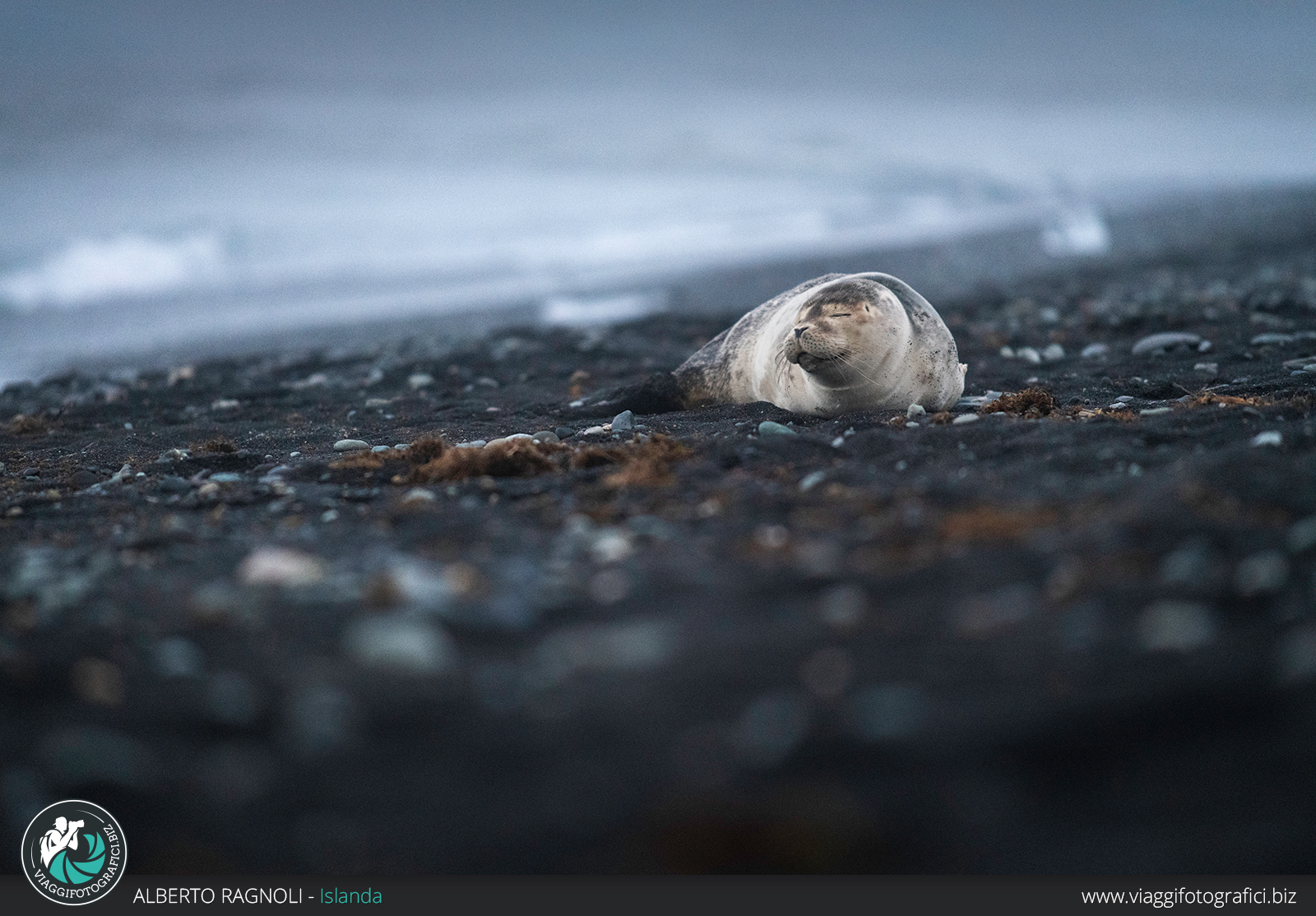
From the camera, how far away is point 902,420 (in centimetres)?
536

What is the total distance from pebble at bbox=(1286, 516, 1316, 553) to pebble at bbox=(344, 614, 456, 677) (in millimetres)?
2327

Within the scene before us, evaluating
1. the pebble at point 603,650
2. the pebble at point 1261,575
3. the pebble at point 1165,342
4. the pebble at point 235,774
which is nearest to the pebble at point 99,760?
the pebble at point 235,774

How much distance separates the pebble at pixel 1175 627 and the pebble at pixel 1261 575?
18 centimetres

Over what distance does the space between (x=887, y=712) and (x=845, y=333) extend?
3.61 m

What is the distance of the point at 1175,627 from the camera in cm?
242

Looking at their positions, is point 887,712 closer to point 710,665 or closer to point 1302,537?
point 710,665

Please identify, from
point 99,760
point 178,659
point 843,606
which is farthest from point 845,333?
point 99,760

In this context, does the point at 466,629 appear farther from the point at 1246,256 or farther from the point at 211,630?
the point at 1246,256

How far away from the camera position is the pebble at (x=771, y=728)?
2.11m

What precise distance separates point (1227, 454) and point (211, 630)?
11.5 ft

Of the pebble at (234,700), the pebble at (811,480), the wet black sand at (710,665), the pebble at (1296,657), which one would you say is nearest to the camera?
the wet black sand at (710,665)

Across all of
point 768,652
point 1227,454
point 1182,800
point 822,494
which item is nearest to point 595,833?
point 768,652

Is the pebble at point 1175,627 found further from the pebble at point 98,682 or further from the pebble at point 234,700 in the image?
the pebble at point 98,682

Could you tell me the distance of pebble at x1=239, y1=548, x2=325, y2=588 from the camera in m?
3.03
